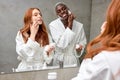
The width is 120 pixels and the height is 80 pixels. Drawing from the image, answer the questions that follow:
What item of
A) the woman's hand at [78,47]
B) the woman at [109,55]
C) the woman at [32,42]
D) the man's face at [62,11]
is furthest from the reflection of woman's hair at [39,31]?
the woman at [109,55]

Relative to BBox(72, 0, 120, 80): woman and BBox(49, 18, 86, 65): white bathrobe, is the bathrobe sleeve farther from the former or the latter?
BBox(72, 0, 120, 80): woman

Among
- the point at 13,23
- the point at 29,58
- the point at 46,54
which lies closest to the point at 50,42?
the point at 46,54

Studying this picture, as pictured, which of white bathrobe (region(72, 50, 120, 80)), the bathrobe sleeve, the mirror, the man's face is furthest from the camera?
the bathrobe sleeve

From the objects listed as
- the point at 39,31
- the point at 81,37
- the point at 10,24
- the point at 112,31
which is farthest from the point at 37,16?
the point at 112,31

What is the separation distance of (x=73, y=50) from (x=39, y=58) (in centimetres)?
34

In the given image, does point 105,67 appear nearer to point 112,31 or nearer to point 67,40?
point 112,31

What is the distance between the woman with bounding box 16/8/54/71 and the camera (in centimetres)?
159

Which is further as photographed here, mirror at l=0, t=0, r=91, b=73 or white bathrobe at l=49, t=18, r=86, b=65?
white bathrobe at l=49, t=18, r=86, b=65

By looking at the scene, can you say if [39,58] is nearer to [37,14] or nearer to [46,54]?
[46,54]

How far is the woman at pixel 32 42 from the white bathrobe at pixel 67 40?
0.09 meters

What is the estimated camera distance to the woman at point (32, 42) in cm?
159

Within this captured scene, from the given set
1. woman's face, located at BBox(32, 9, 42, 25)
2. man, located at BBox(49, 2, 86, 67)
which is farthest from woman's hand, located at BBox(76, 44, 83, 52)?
woman's face, located at BBox(32, 9, 42, 25)

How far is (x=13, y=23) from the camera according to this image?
60.1 inches

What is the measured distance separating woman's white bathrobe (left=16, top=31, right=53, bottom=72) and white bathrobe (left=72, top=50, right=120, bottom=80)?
87cm
